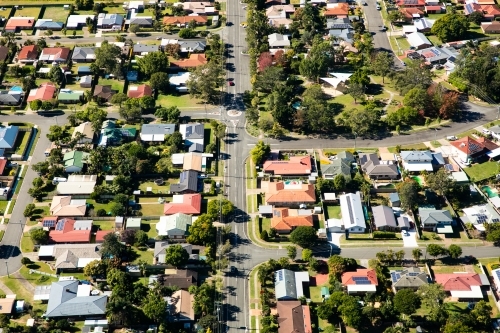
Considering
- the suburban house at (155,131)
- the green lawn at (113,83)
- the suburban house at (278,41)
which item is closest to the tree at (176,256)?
the suburban house at (155,131)

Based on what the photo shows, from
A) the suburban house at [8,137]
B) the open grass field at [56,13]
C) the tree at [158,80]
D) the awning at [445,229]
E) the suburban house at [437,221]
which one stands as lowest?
the awning at [445,229]

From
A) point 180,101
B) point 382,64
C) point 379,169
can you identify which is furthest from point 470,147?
point 180,101

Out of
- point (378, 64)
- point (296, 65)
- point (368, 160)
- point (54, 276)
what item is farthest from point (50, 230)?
point (378, 64)

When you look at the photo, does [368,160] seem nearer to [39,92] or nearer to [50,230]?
[50,230]

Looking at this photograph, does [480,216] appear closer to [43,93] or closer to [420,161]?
[420,161]

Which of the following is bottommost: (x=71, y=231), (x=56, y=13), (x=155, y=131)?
(x=71, y=231)

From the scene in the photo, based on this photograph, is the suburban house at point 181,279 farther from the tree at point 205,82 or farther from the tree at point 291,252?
the tree at point 205,82

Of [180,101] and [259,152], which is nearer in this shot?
[259,152]
